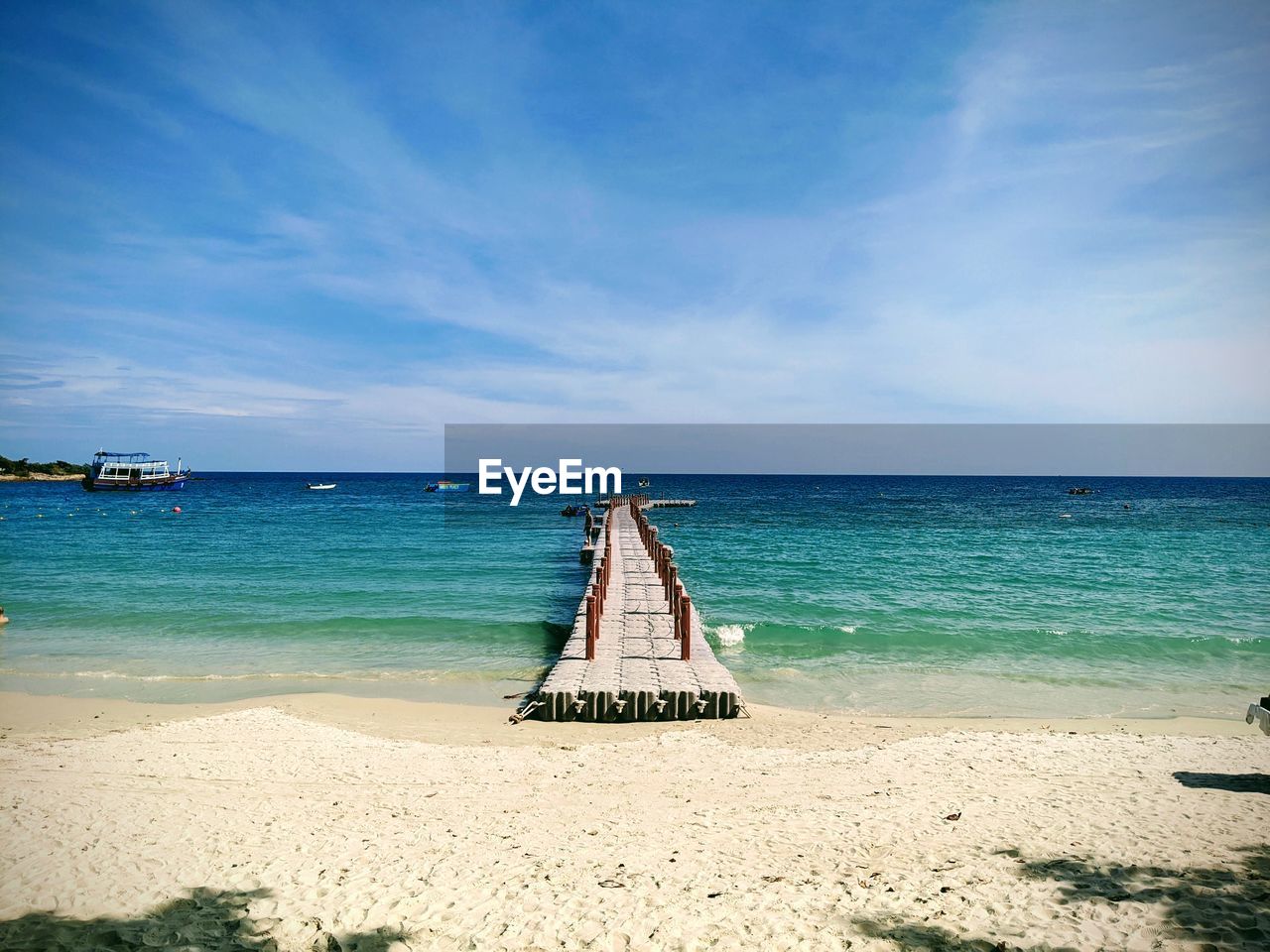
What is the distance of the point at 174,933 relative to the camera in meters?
5.15

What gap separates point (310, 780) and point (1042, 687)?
13.1 metres

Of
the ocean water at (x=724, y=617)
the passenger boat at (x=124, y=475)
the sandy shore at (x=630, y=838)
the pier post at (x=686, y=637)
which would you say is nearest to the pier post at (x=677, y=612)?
the pier post at (x=686, y=637)

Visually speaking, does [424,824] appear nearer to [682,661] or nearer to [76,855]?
[76,855]

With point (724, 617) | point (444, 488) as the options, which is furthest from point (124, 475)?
point (724, 617)

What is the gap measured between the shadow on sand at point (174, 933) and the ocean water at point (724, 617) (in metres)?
7.32

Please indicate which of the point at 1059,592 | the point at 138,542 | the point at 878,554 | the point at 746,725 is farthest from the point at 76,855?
the point at 138,542

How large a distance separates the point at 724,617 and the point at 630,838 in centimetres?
1323

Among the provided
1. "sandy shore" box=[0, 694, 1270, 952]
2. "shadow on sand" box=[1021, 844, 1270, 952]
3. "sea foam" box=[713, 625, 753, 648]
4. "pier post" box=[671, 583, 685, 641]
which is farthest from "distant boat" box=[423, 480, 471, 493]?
"shadow on sand" box=[1021, 844, 1270, 952]

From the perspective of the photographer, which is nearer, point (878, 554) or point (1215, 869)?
point (1215, 869)

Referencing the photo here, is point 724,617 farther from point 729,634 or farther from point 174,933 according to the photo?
point 174,933

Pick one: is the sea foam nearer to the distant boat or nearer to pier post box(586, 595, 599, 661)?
pier post box(586, 595, 599, 661)

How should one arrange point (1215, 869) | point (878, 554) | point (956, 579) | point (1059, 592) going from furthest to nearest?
point (878, 554), point (956, 579), point (1059, 592), point (1215, 869)

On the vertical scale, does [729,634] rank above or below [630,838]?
below

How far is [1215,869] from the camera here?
6035 millimetres
